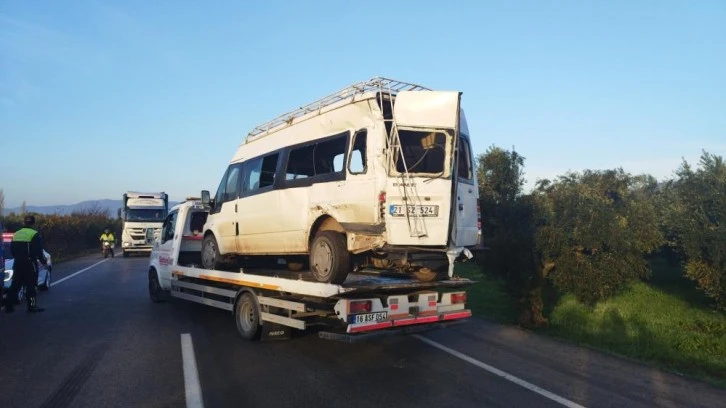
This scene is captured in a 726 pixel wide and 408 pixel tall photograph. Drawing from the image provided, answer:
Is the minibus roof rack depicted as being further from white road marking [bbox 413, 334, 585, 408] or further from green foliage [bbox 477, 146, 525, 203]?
green foliage [bbox 477, 146, 525, 203]

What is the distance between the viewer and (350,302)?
6.38 metres

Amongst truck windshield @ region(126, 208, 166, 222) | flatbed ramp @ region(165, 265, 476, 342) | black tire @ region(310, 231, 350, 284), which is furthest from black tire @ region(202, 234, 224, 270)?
truck windshield @ region(126, 208, 166, 222)

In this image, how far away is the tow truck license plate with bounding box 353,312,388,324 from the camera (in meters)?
6.38

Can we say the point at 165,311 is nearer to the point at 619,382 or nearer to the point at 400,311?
the point at 400,311

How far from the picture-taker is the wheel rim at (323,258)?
7123 mm

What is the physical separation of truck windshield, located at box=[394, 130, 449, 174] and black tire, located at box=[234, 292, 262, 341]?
321 cm

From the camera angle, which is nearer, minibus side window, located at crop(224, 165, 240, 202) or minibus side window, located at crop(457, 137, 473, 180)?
minibus side window, located at crop(457, 137, 473, 180)

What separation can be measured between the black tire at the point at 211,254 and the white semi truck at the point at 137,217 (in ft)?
64.3

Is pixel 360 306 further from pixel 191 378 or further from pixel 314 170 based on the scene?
pixel 314 170

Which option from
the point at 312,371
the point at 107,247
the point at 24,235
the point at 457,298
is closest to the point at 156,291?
the point at 24,235

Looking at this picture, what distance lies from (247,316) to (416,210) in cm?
336

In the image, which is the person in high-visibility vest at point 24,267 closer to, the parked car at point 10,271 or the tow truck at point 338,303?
the parked car at point 10,271

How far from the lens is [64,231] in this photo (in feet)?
114

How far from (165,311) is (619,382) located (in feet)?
28.6
